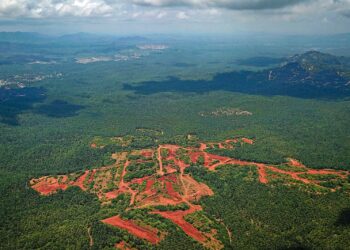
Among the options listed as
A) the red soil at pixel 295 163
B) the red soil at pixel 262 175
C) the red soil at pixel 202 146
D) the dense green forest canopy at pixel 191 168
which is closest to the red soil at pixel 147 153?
the dense green forest canopy at pixel 191 168

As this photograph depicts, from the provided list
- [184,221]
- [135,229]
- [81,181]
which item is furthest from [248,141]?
[135,229]

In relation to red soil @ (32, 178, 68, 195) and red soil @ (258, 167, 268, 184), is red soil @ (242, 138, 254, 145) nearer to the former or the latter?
red soil @ (258, 167, 268, 184)

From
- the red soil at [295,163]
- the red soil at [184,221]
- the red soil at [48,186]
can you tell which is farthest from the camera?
the red soil at [295,163]

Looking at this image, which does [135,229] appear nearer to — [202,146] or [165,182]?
[165,182]

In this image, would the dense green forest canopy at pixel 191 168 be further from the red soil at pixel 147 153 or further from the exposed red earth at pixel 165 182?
the red soil at pixel 147 153

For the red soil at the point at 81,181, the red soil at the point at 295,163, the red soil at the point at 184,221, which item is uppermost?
the red soil at the point at 295,163

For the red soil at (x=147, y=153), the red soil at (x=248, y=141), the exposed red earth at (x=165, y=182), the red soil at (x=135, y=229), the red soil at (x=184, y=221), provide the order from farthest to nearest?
the red soil at (x=248, y=141) → the red soil at (x=147, y=153) → the exposed red earth at (x=165, y=182) → the red soil at (x=184, y=221) → the red soil at (x=135, y=229)

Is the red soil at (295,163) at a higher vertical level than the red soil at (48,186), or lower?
higher
